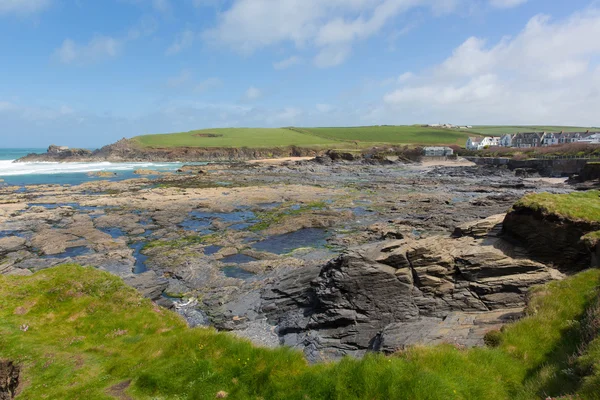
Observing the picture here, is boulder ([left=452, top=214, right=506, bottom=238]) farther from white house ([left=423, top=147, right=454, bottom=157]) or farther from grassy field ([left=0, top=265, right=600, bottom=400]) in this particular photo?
white house ([left=423, top=147, right=454, bottom=157])

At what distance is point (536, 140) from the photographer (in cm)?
16788

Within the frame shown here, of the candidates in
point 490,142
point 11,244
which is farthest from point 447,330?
point 490,142

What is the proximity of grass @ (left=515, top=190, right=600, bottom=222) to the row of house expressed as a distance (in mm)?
155854

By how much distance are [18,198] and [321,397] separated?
7090 cm

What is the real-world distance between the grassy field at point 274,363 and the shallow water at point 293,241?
60.4 feet

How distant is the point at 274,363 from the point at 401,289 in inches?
389

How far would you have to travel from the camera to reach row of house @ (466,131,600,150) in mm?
149250

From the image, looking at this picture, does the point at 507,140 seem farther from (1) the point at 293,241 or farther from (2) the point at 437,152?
(1) the point at 293,241

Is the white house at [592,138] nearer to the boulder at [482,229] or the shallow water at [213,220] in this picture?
the shallow water at [213,220]

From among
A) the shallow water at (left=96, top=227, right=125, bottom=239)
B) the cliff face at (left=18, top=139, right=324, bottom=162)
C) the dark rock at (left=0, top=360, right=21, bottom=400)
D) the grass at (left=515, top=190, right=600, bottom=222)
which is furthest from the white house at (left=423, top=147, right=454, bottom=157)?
the dark rock at (left=0, top=360, right=21, bottom=400)

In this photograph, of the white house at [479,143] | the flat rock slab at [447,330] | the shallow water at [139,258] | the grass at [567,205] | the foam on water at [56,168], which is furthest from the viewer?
the white house at [479,143]

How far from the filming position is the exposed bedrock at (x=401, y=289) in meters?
17.0

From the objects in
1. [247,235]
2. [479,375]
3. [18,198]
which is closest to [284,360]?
[479,375]

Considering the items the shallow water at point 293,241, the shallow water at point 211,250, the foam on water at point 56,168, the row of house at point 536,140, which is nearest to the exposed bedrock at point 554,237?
the shallow water at point 293,241
